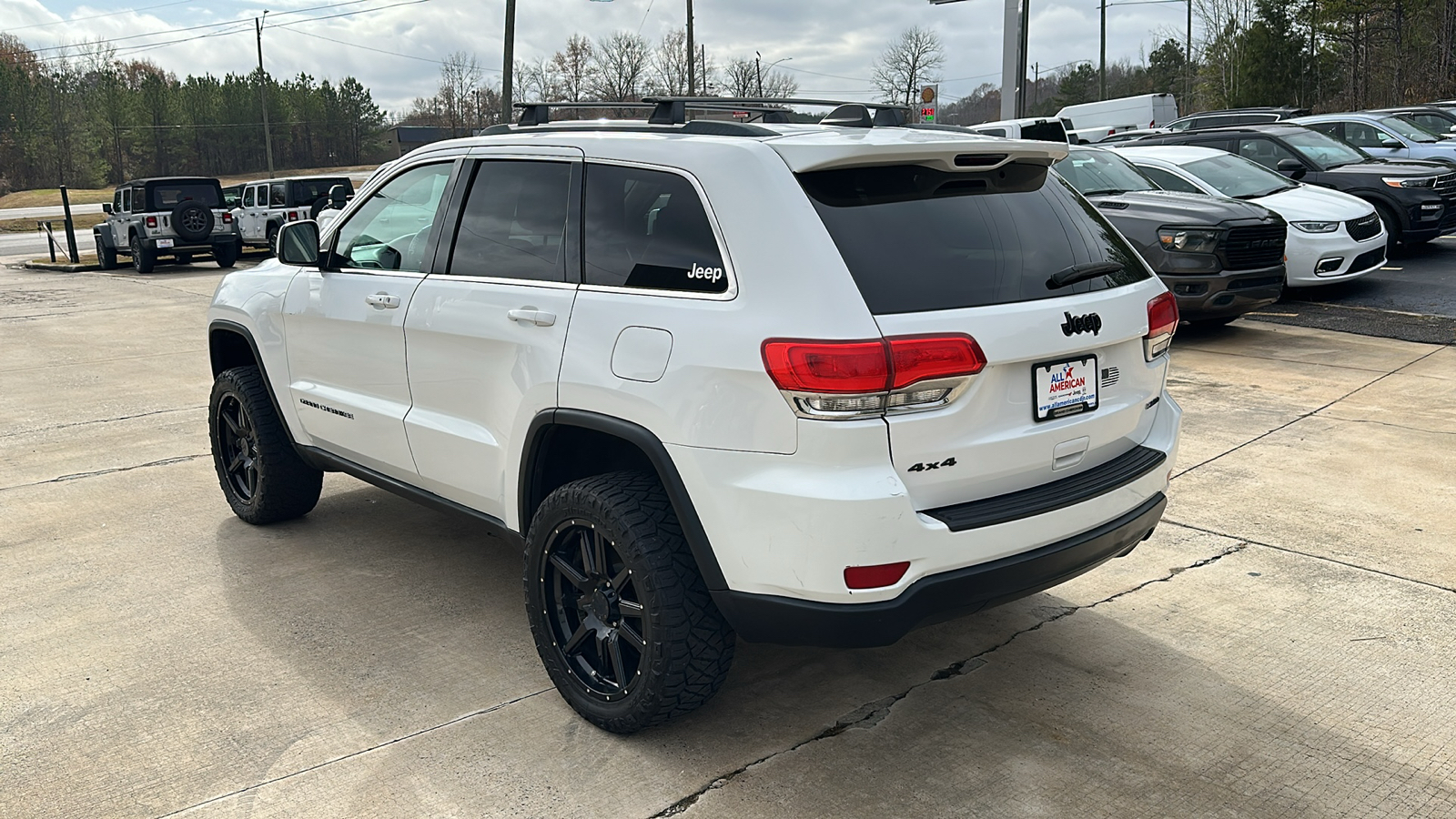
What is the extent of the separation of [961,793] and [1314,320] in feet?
30.6

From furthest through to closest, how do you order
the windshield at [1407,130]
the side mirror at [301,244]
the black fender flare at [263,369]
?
the windshield at [1407,130] → the black fender flare at [263,369] → the side mirror at [301,244]

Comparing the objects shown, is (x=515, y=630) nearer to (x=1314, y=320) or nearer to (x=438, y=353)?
(x=438, y=353)

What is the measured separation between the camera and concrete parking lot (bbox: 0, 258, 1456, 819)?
3.05 meters

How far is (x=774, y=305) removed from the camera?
285 centimetres

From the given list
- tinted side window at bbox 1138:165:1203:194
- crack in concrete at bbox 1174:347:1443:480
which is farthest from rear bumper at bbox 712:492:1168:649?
tinted side window at bbox 1138:165:1203:194

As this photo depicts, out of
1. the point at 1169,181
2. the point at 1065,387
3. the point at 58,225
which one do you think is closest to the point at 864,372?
the point at 1065,387

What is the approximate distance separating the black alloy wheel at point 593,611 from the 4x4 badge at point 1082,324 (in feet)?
4.60

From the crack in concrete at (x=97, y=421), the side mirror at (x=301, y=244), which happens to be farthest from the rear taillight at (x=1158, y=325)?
the crack in concrete at (x=97, y=421)

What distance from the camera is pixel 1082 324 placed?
124 inches

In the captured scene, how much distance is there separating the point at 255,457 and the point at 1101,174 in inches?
340

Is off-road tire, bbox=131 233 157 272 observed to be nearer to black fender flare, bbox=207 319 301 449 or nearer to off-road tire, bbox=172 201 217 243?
off-road tire, bbox=172 201 217 243

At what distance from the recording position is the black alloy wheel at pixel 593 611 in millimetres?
3258

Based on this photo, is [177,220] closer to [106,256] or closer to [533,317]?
[106,256]

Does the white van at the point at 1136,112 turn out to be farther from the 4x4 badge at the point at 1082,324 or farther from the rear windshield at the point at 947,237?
the 4x4 badge at the point at 1082,324
